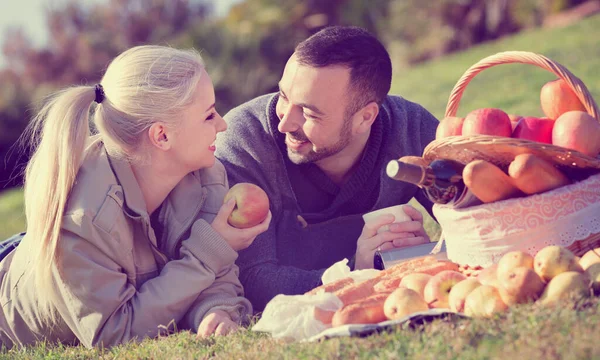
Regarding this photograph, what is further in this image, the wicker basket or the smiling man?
the smiling man

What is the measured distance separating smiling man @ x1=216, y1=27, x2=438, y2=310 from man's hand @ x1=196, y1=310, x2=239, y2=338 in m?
0.65

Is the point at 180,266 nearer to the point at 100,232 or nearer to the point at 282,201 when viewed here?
the point at 100,232

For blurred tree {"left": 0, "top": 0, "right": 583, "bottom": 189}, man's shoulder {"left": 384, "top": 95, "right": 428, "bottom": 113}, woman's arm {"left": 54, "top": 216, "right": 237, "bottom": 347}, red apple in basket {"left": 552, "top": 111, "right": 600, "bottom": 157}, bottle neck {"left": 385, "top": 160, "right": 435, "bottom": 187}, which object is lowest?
blurred tree {"left": 0, "top": 0, "right": 583, "bottom": 189}

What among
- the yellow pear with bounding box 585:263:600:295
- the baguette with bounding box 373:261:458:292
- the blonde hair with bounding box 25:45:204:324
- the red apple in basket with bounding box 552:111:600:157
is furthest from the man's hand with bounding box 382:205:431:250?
the blonde hair with bounding box 25:45:204:324

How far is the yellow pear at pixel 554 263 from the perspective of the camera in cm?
300

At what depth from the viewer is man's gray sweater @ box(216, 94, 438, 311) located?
4652 mm

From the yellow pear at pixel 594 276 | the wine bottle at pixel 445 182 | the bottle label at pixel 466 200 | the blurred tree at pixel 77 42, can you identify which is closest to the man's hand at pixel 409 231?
the wine bottle at pixel 445 182

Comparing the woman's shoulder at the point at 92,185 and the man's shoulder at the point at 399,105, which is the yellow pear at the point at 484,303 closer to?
the woman's shoulder at the point at 92,185

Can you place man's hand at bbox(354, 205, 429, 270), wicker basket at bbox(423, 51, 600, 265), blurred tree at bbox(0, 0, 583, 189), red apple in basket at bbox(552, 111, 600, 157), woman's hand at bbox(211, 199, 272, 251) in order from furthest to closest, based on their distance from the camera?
blurred tree at bbox(0, 0, 583, 189)
man's hand at bbox(354, 205, 429, 270)
woman's hand at bbox(211, 199, 272, 251)
red apple in basket at bbox(552, 111, 600, 157)
wicker basket at bbox(423, 51, 600, 265)

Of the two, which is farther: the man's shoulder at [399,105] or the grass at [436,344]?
the man's shoulder at [399,105]

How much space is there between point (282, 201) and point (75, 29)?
22976 mm

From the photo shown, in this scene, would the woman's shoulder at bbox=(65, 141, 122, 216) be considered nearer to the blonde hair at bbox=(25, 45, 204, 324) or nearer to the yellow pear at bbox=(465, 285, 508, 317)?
the blonde hair at bbox=(25, 45, 204, 324)

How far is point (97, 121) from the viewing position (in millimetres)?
3969

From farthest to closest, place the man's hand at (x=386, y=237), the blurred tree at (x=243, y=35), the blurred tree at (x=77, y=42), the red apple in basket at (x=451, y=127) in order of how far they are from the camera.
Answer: the blurred tree at (x=77, y=42) < the blurred tree at (x=243, y=35) < the man's hand at (x=386, y=237) < the red apple in basket at (x=451, y=127)
